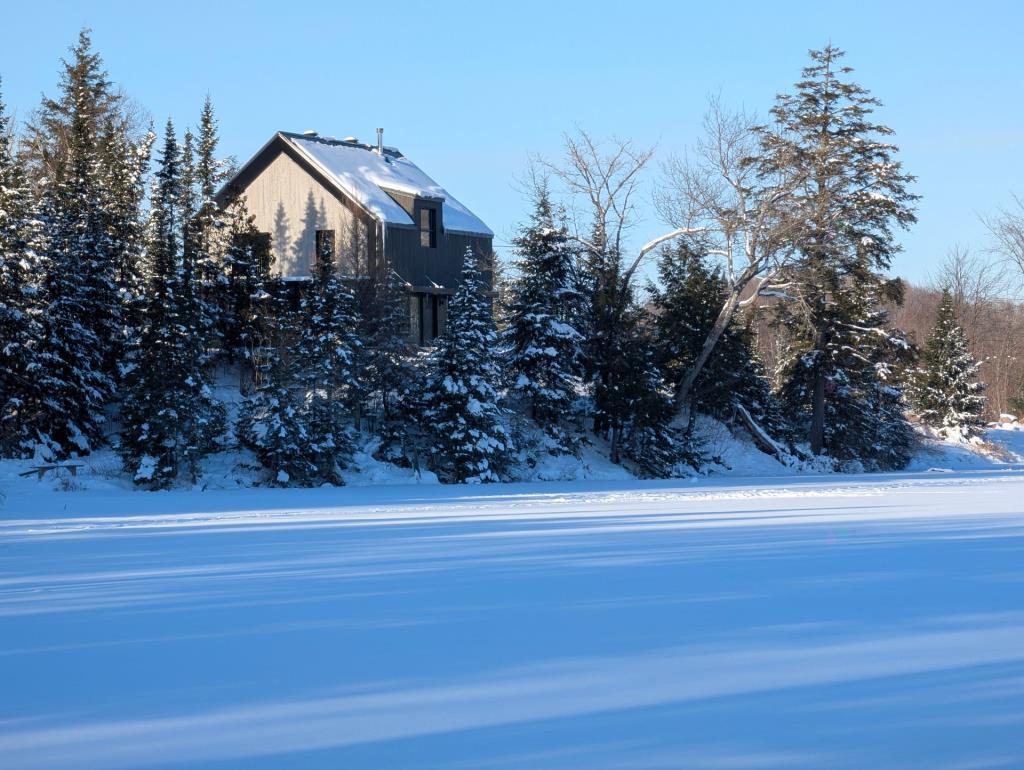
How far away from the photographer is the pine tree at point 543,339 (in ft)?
106

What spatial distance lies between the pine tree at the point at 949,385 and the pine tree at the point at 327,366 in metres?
32.5

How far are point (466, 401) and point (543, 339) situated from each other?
462 cm

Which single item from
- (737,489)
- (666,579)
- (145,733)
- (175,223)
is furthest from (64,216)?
(145,733)

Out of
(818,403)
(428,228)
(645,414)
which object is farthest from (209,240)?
(818,403)

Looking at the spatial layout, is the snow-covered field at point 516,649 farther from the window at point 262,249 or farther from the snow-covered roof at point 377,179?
the snow-covered roof at point 377,179

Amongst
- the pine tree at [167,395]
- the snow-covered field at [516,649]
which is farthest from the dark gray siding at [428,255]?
the snow-covered field at [516,649]

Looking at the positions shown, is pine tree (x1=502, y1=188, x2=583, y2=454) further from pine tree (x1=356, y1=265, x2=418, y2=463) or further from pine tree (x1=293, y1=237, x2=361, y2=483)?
pine tree (x1=293, y1=237, x2=361, y2=483)

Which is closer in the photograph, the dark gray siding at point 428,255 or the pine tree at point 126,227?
the pine tree at point 126,227

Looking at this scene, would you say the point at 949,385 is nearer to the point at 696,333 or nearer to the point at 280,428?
the point at 696,333

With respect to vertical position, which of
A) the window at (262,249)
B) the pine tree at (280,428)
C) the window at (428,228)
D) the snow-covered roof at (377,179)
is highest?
the snow-covered roof at (377,179)

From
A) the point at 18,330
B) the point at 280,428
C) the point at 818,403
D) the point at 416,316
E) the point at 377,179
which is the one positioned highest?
the point at 377,179

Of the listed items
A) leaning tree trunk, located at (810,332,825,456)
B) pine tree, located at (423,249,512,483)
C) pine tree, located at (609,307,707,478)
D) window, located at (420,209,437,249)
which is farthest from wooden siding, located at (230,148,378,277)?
leaning tree trunk, located at (810,332,825,456)

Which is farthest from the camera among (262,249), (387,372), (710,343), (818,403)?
(818,403)

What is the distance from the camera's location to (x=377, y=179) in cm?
3938
